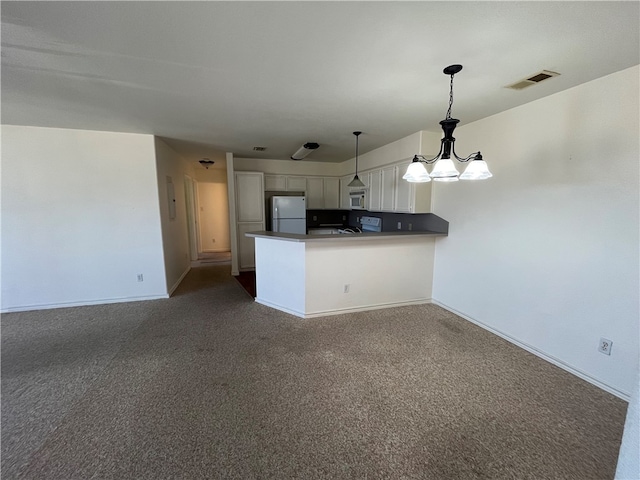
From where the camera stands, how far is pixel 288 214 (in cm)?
568

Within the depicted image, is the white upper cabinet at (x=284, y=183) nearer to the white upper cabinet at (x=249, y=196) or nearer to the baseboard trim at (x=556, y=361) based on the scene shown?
the white upper cabinet at (x=249, y=196)

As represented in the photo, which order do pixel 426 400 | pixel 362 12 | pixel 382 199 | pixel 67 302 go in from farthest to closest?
pixel 382 199 → pixel 67 302 → pixel 426 400 → pixel 362 12

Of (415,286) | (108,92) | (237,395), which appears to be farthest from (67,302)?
(415,286)

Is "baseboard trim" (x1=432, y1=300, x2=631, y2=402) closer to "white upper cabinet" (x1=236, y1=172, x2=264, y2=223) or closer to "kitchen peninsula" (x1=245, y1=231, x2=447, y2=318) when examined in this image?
"kitchen peninsula" (x1=245, y1=231, x2=447, y2=318)

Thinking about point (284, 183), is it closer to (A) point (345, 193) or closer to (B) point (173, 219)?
(A) point (345, 193)

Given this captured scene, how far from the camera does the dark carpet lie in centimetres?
154

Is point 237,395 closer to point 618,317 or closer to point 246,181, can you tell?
point 618,317

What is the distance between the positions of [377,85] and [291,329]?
2619 mm

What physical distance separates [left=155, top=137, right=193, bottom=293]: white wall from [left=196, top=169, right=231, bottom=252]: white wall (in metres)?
1.47

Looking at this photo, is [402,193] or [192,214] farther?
[192,214]

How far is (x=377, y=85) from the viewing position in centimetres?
225

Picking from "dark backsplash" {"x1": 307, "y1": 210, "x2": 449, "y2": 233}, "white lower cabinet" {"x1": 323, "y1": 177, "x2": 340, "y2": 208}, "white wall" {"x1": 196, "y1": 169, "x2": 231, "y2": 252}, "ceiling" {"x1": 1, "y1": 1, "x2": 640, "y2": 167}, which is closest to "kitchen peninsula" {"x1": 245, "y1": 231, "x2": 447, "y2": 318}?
"dark backsplash" {"x1": 307, "y1": 210, "x2": 449, "y2": 233}

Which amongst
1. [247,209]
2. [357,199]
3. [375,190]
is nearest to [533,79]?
[375,190]

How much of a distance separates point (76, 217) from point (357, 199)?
4380 millimetres
